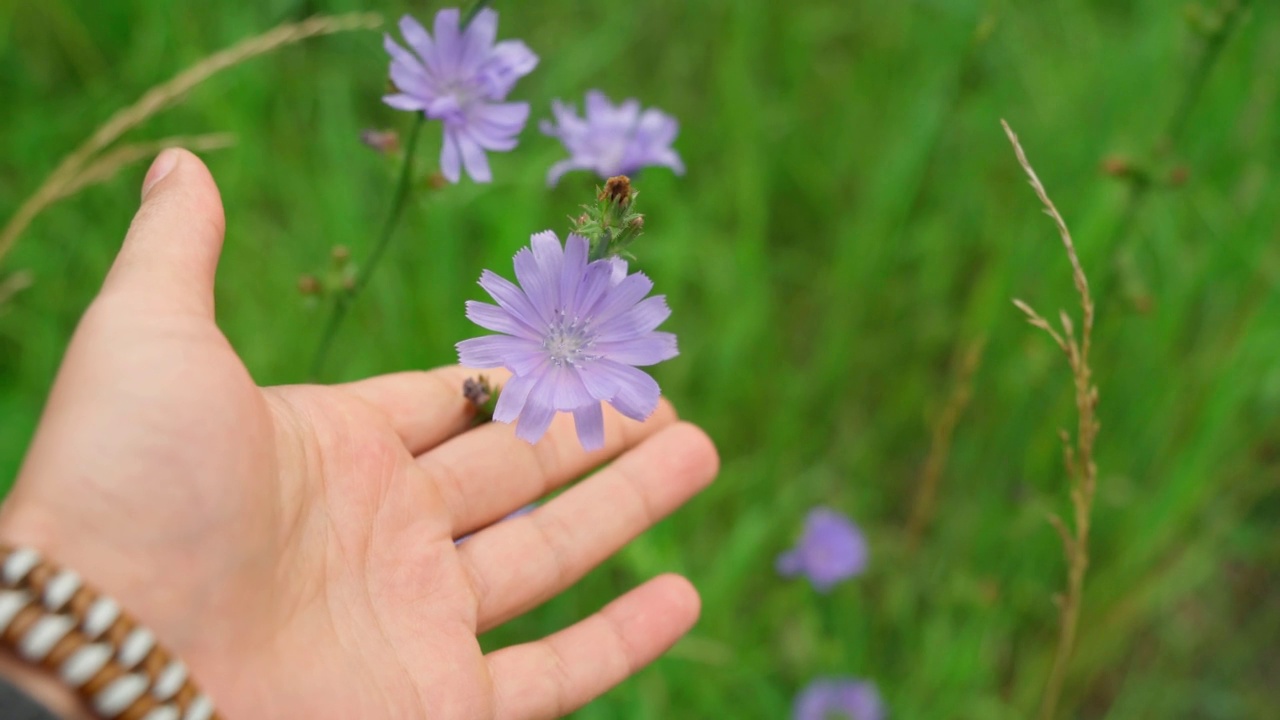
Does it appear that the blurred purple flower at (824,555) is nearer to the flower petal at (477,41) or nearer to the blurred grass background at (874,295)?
the blurred grass background at (874,295)

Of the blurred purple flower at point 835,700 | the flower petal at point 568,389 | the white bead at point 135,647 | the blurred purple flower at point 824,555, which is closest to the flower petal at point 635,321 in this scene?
the flower petal at point 568,389

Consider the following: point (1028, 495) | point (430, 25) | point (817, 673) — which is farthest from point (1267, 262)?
point (430, 25)

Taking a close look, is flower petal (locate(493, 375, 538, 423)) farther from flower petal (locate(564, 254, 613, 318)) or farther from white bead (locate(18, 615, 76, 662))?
white bead (locate(18, 615, 76, 662))

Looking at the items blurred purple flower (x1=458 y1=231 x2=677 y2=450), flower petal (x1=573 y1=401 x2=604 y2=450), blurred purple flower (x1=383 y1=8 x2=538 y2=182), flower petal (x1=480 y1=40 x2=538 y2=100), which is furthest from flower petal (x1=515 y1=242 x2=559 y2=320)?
flower petal (x1=480 y1=40 x2=538 y2=100)

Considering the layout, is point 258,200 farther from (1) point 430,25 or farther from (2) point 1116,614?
(2) point 1116,614

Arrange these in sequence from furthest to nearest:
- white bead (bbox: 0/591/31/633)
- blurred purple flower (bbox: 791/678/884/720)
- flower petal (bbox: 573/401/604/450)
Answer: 1. blurred purple flower (bbox: 791/678/884/720)
2. flower petal (bbox: 573/401/604/450)
3. white bead (bbox: 0/591/31/633)

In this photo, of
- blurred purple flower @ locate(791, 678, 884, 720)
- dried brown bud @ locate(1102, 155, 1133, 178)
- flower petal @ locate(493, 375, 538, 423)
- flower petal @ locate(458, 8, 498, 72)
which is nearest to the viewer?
flower petal @ locate(493, 375, 538, 423)
